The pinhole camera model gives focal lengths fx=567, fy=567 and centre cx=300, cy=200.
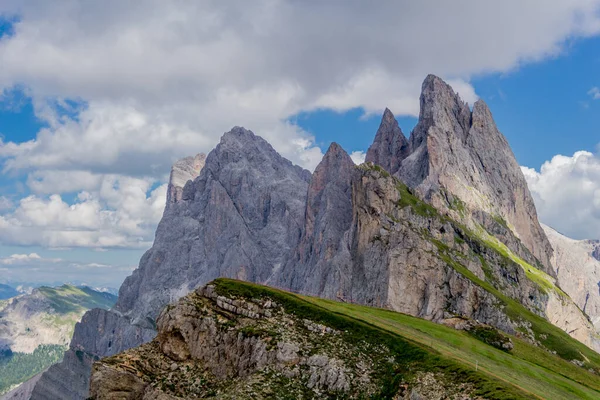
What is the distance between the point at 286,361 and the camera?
59719 mm

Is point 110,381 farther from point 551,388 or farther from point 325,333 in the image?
point 551,388

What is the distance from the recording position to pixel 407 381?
5688 cm

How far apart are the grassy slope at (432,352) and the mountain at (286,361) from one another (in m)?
0.21

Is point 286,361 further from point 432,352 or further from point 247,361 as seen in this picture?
point 432,352

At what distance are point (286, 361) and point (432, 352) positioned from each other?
54.4ft

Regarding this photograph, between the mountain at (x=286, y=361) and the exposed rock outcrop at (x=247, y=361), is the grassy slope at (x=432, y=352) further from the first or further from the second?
the exposed rock outcrop at (x=247, y=361)

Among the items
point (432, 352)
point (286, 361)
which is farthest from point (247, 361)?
point (432, 352)

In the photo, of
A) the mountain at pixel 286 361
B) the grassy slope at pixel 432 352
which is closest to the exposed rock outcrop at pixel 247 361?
the mountain at pixel 286 361

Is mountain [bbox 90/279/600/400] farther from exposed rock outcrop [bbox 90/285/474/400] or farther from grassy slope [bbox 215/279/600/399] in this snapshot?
grassy slope [bbox 215/279/600/399]

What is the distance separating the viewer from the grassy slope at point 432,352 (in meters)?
56.9

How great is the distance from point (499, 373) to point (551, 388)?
8.68 metres

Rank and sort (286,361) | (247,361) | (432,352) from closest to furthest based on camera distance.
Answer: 1. (286,361)
2. (247,361)
3. (432,352)

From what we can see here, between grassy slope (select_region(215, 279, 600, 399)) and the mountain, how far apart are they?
21 cm

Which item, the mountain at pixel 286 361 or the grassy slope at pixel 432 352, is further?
the grassy slope at pixel 432 352
